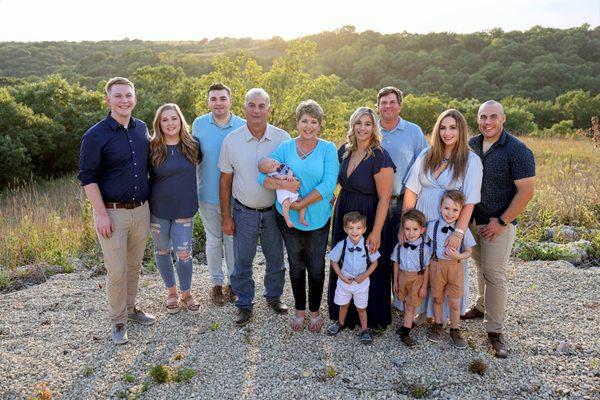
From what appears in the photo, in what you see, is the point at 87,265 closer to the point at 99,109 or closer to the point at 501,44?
the point at 99,109

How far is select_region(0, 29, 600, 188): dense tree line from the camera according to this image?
44.1 ft

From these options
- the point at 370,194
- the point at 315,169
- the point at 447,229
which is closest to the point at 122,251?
the point at 315,169

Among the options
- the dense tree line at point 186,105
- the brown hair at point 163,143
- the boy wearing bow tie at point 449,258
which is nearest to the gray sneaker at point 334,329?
the boy wearing bow tie at point 449,258

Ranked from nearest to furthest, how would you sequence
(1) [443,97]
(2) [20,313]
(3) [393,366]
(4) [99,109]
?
(3) [393,366] → (2) [20,313] → (4) [99,109] → (1) [443,97]

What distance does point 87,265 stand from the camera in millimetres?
6539

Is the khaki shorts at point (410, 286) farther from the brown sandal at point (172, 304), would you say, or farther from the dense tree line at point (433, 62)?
the dense tree line at point (433, 62)

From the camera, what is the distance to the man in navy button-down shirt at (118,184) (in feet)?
13.0

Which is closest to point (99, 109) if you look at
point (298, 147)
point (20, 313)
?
point (20, 313)

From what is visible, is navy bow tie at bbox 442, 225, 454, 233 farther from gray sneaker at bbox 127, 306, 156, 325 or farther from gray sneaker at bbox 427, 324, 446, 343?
gray sneaker at bbox 127, 306, 156, 325

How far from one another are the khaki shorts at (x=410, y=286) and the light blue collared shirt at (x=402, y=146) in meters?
0.80

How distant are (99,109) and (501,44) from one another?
34954 mm

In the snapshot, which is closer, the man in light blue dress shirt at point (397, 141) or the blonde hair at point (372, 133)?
the blonde hair at point (372, 133)

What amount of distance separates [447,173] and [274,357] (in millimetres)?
2177

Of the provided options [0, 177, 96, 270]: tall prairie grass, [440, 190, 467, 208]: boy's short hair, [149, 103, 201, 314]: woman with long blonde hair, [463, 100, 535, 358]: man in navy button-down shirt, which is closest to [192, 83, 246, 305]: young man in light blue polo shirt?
[149, 103, 201, 314]: woman with long blonde hair
